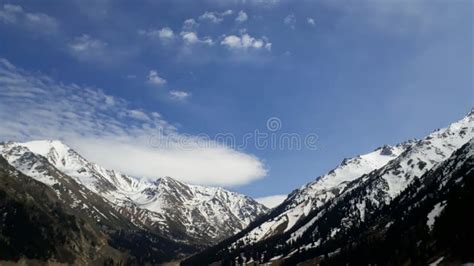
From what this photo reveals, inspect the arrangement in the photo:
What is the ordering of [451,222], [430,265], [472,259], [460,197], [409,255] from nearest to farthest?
[472,259], [430,265], [451,222], [460,197], [409,255]

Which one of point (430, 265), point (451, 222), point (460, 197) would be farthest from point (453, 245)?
point (460, 197)

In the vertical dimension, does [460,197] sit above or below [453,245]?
above

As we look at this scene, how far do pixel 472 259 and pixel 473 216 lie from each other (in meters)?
34.9

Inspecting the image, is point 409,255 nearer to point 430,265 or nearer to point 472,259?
point 430,265

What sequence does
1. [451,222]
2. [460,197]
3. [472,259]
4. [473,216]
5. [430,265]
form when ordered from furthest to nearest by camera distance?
[460,197] < [451,222] < [473,216] < [430,265] < [472,259]

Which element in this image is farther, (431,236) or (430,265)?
(431,236)

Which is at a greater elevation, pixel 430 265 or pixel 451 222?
pixel 451 222

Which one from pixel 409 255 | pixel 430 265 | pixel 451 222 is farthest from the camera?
pixel 409 255

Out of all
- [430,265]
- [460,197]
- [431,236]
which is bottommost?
[430,265]

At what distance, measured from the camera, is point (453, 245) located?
→ 453 feet

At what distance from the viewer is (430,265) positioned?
13350 centimetres

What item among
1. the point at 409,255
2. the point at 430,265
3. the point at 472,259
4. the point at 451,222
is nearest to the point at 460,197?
the point at 451,222

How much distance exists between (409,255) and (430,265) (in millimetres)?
47430

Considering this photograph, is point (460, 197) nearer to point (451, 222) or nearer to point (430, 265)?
point (451, 222)
